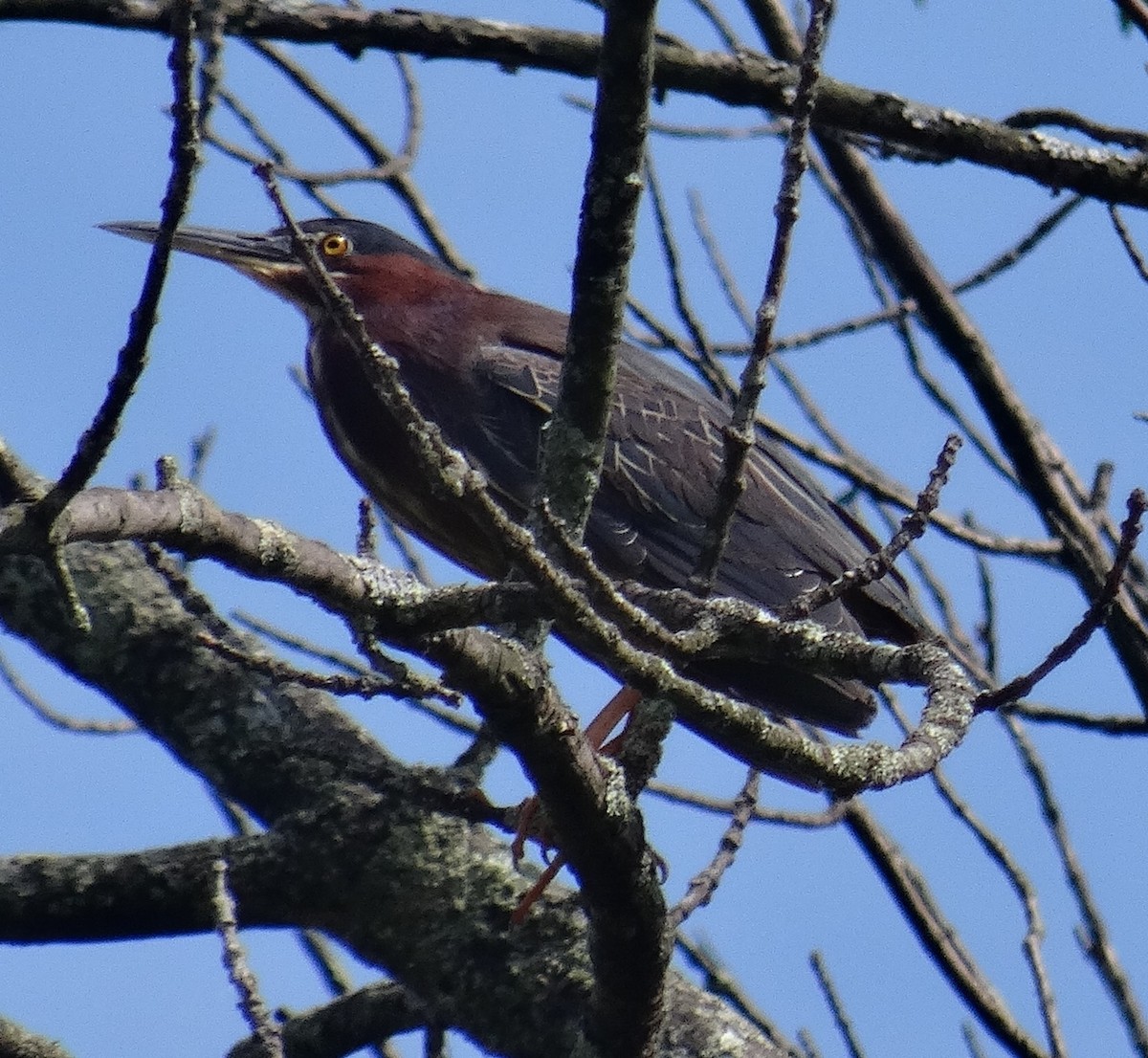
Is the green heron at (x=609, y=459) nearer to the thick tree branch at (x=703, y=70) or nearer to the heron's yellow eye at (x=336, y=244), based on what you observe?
the heron's yellow eye at (x=336, y=244)

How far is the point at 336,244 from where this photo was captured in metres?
4.84

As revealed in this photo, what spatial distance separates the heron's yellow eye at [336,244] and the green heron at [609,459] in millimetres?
257

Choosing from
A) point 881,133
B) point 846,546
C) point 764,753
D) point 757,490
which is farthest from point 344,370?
point 764,753

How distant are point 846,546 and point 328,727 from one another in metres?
1.65

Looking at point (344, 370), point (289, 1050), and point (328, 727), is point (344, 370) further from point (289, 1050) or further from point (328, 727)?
point (289, 1050)

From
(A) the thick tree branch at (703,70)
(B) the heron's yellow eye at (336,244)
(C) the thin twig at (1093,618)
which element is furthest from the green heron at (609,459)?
(C) the thin twig at (1093,618)

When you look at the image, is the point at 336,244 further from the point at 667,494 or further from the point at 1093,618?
the point at 1093,618

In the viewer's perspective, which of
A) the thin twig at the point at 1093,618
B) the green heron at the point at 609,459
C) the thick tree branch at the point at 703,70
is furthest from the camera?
the green heron at the point at 609,459

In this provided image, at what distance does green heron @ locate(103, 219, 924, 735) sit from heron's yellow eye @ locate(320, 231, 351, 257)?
Answer: 0.84 feet

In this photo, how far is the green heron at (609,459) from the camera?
3.91 m

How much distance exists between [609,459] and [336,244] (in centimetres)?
130

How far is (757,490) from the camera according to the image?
4.21 meters

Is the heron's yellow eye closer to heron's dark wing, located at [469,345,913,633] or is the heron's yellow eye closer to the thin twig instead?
heron's dark wing, located at [469,345,913,633]

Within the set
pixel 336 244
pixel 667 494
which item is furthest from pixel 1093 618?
pixel 336 244
